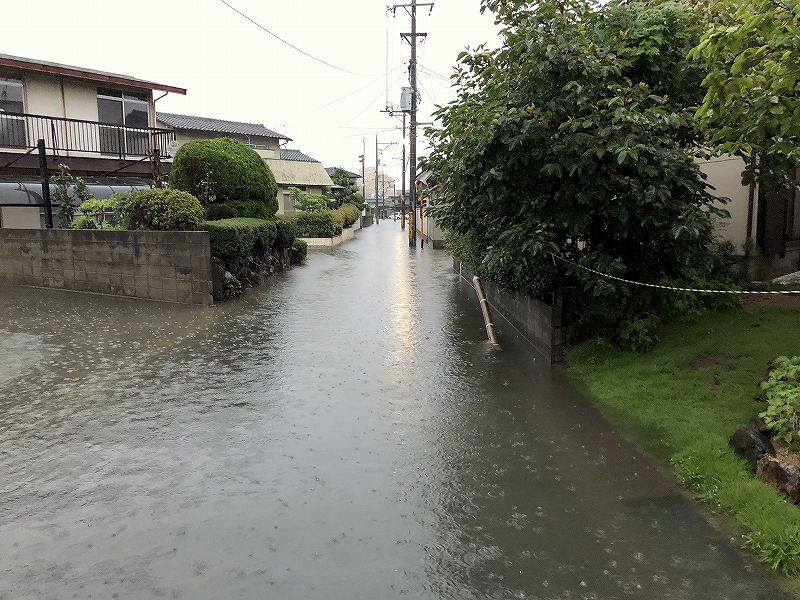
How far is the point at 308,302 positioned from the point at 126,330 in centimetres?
420

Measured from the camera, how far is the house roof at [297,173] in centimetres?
4534

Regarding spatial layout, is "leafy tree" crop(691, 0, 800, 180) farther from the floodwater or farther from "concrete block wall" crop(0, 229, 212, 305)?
"concrete block wall" crop(0, 229, 212, 305)

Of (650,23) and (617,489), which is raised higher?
(650,23)

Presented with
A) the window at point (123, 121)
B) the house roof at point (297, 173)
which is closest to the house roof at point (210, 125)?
the house roof at point (297, 173)

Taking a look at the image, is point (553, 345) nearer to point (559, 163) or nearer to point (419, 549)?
point (559, 163)

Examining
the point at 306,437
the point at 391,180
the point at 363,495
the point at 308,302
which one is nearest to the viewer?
the point at 363,495

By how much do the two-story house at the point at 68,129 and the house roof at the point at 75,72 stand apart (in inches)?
1.0

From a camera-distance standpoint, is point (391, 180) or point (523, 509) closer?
point (523, 509)

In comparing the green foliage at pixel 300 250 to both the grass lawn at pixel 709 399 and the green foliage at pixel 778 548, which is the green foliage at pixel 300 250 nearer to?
the grass lawn at pixel 709 399

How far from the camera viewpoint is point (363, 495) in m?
4.50

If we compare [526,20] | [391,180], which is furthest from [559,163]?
[391,180]

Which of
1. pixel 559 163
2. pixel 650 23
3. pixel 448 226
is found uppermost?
pixel 650 23

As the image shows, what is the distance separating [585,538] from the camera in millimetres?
3908

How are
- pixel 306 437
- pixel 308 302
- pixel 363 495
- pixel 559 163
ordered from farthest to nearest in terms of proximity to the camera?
pixel 308 302 → pixel 559 163 → pixel 306 437 → pixel 363 495
